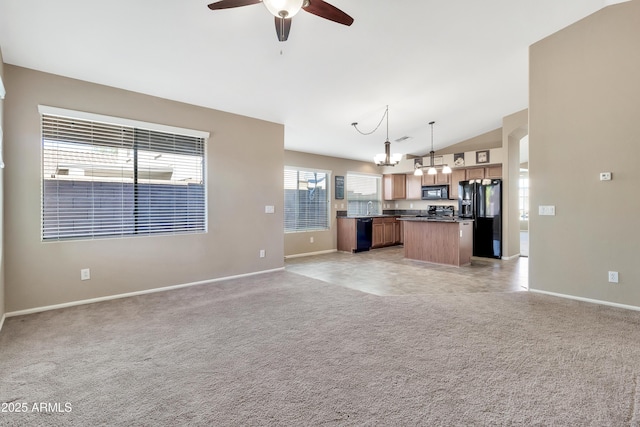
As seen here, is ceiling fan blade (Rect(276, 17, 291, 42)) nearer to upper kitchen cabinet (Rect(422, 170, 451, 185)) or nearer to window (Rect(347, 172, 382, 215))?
window (Rect(347, 172, 382, 215))

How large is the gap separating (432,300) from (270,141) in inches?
137

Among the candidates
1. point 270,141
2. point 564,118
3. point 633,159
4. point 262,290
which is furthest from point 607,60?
point 262,290

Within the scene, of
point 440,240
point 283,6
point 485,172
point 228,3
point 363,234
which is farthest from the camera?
point 363,234

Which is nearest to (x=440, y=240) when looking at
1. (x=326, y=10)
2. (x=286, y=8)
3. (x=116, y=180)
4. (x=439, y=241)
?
(x=439, y=241)

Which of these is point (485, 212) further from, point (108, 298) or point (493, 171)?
point (108, 298)

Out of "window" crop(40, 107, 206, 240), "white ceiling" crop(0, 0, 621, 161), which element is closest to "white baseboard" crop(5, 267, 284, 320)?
"window" crop(40, 107, 206, 240)

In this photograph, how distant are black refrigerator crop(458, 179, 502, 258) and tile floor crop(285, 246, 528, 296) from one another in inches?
14.2

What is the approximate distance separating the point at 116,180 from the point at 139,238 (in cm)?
77

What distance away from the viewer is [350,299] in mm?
3562

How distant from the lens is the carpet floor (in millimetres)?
1592

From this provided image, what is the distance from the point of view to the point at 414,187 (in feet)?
27.5

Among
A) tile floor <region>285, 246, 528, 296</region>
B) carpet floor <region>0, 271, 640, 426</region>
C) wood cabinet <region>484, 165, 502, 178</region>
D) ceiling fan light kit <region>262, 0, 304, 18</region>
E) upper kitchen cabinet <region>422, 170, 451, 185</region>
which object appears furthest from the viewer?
upper kitchen cabinet <region>422, 170, 451, 185</region>

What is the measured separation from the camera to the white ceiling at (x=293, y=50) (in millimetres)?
2660

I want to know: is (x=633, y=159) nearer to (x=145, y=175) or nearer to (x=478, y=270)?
(x=478, y=270)
